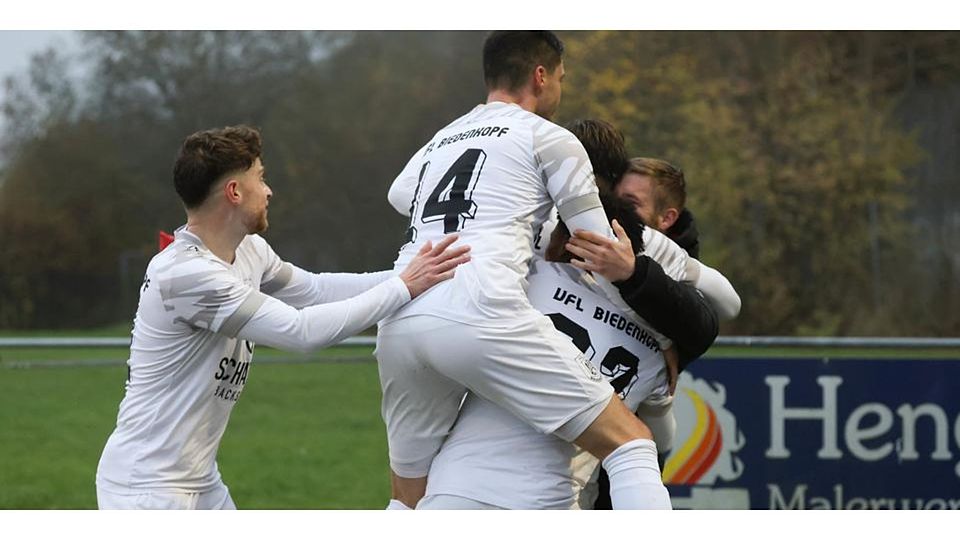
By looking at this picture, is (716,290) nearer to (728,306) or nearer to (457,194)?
(728,306)

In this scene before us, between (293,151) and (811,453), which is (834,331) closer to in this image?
(293,151)

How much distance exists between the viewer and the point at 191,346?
3.75 meters

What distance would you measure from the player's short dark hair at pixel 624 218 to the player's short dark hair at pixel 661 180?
0.21 metres

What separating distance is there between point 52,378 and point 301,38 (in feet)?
32.7

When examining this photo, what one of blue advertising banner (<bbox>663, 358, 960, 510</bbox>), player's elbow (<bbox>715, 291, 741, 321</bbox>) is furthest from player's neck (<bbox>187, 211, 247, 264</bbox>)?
blue advertising banner (<bbox>663, 358, 960, 510</bbox>)

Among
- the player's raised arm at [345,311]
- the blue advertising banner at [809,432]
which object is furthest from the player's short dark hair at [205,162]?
the blue advertising banner at [809,432]

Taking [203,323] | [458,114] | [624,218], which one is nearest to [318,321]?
[203,323]

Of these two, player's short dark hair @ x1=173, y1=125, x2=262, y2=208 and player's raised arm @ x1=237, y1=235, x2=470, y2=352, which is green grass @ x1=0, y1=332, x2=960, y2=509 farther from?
player's short dark hair @ x1=173, y1=125, x2=262, y2=208

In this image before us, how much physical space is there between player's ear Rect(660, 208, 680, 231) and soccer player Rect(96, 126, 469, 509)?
35.9 inches

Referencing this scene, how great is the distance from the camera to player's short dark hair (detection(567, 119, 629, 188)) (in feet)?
13.0

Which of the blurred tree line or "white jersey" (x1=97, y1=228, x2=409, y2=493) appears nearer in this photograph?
"white jersey" (x1=97, y1=228, x2=409, y2=493)

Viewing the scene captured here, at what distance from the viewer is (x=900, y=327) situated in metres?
17.0

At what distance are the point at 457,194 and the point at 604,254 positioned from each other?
1.61 feet

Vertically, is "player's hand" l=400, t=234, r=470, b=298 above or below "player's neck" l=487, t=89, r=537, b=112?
below
